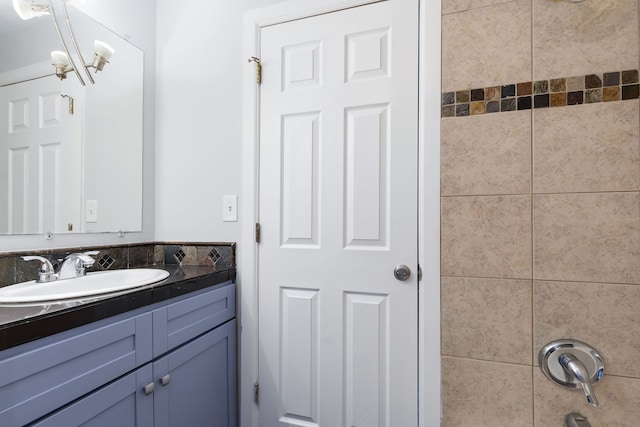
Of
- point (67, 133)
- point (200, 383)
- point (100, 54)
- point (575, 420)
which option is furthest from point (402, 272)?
point (100, 54)

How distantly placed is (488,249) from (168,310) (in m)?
1.07

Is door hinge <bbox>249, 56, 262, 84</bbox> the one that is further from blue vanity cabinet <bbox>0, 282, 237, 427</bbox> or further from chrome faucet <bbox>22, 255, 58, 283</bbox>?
chrome faucet <bbox>22, 255, 58, 283</bbox>

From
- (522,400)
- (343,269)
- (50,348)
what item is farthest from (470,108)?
(50,348)

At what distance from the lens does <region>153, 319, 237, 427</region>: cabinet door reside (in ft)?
3.76

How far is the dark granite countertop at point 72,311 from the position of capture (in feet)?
2.44

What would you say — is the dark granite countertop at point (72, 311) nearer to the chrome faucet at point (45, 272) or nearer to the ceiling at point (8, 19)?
the chrome faucet at point (45, 272)

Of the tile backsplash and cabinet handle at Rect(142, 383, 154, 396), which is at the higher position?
the tile backsplash

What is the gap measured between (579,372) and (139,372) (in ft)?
4.10

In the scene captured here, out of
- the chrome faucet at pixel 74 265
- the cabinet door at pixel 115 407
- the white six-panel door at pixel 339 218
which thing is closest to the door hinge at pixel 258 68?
the white six-panel door at pixel 339 218

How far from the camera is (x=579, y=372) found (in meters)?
0.87

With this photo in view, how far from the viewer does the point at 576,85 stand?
966 mm

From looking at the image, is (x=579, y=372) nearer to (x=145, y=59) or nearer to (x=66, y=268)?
(x=66, y=268)

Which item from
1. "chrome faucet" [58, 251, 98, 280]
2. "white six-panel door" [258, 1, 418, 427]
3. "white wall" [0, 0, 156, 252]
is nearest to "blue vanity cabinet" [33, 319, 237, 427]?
"white six-panel door" [258, 1, 418, 427]

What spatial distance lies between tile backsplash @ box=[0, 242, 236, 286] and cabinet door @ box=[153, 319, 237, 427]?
325 millimetres
